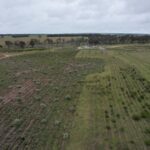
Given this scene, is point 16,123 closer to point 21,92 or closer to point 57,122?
point 57,122

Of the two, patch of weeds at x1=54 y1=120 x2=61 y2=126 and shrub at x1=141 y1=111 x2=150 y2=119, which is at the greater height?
patch of weeds at x1=54 y1=120 x2=61 y2=126

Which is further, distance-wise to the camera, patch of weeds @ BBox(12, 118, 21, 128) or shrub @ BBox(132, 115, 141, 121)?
shrub @ BBox(132, 115, 141, 121)

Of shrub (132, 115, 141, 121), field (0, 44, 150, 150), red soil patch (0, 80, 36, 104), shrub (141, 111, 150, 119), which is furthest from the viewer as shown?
red soil patch (0, 80, 36, 104)

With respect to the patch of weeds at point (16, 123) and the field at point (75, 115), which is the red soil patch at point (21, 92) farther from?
the patch of weeds at point (16, 123)

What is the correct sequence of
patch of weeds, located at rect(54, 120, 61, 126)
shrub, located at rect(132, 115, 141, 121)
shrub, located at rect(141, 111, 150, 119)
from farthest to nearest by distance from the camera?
shrub, located at rect(141, 111, 150, 119), shrub, located at rect(132, 115, 141, 121), patch of weeds, located at rect(54, 120, 61, 126)

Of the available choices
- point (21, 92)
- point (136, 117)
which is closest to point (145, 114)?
point (136, 117)

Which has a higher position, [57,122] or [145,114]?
[57,122]

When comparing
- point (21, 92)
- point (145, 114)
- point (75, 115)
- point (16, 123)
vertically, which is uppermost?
point (16, 123)

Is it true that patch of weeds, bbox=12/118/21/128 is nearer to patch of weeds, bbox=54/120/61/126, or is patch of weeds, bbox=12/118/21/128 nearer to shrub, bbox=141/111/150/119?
patch of weeds, bbox=54/120/61/126

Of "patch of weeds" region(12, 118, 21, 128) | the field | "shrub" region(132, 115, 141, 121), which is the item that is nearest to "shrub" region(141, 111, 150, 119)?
the field

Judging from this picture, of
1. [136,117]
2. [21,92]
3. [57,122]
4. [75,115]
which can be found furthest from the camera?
[21,92]
